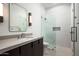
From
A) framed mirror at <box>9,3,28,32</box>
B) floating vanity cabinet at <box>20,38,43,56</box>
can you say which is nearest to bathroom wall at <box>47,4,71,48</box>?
framed mirror at <box>9,3,28,32</box>

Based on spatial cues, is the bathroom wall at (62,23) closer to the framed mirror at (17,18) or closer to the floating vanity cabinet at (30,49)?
the framed mirror at (17,18)

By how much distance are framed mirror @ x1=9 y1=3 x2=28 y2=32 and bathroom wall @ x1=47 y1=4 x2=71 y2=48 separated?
1.33 m

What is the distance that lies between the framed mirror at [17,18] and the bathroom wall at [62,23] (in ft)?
4.36

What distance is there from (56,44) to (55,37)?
292 mm

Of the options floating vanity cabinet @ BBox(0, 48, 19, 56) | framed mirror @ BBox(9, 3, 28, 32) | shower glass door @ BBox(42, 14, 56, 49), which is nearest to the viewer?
floating vanity cabinet @ BBox(0, 48, 19, 56)

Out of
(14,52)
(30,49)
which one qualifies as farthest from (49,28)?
(14,52)

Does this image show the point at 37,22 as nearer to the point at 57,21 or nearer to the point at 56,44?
the point at 57,21

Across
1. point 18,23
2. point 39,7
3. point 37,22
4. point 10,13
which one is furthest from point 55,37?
point 10,13

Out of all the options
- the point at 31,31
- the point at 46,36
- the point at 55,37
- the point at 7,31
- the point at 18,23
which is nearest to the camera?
the point at 7,31

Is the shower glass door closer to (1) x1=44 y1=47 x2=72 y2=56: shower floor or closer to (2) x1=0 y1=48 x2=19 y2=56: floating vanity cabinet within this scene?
(1) x1=44 y1=47 x2=72 y2=56: shower floor

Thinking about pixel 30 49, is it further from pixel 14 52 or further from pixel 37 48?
pixel 14 52

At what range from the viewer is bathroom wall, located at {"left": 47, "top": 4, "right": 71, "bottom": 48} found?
14.4ft

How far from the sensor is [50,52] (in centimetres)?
399

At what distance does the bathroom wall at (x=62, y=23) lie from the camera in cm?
439
